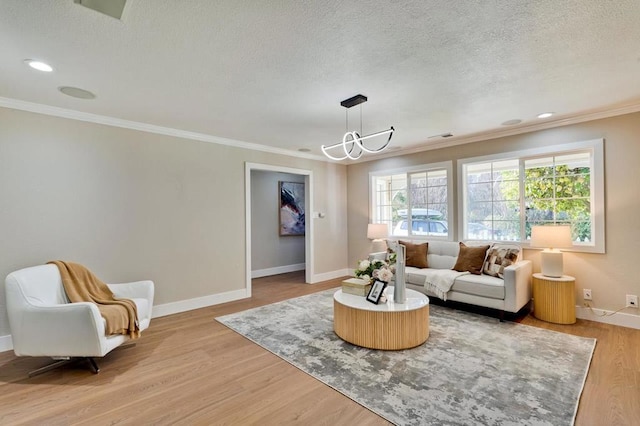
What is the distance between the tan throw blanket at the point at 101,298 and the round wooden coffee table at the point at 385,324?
6.62 ft

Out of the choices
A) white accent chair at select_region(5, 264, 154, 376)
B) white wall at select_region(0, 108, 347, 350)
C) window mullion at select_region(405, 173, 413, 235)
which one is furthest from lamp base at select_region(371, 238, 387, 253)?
white accent chair at select_region(5, 264, 154, 376)

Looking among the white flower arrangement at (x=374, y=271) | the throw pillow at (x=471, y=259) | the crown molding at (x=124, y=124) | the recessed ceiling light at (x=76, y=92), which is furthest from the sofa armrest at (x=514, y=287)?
the recessed ceiling light at (x=76, y=92)

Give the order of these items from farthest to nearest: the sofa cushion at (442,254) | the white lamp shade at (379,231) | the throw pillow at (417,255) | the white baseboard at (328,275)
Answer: the white baseboard at (328,275)
the white lamp shade at (379,231)
the throw pillow at (417,255)
the sofa cushion at (442,254)

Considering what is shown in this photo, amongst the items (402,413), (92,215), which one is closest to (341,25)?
(402,413)

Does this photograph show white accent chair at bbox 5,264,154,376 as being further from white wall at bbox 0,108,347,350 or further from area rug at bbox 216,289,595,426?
area rug at bbox 216,289,595,426

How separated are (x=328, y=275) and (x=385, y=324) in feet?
11.0

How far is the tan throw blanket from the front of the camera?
2.65 metres

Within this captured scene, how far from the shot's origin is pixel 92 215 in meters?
3.55

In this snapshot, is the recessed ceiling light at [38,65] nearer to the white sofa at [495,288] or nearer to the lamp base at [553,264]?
the white sofa at [495,288]

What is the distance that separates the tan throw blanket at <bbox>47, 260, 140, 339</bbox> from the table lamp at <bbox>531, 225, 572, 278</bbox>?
181 inches

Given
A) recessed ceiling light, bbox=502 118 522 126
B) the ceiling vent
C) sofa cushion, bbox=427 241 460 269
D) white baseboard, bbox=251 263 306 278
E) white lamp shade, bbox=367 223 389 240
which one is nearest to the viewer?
the ceiling vent

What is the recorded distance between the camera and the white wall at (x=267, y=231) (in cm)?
661

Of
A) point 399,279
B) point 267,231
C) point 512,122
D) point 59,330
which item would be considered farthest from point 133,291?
point 512,122

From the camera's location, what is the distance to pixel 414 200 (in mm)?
5574
